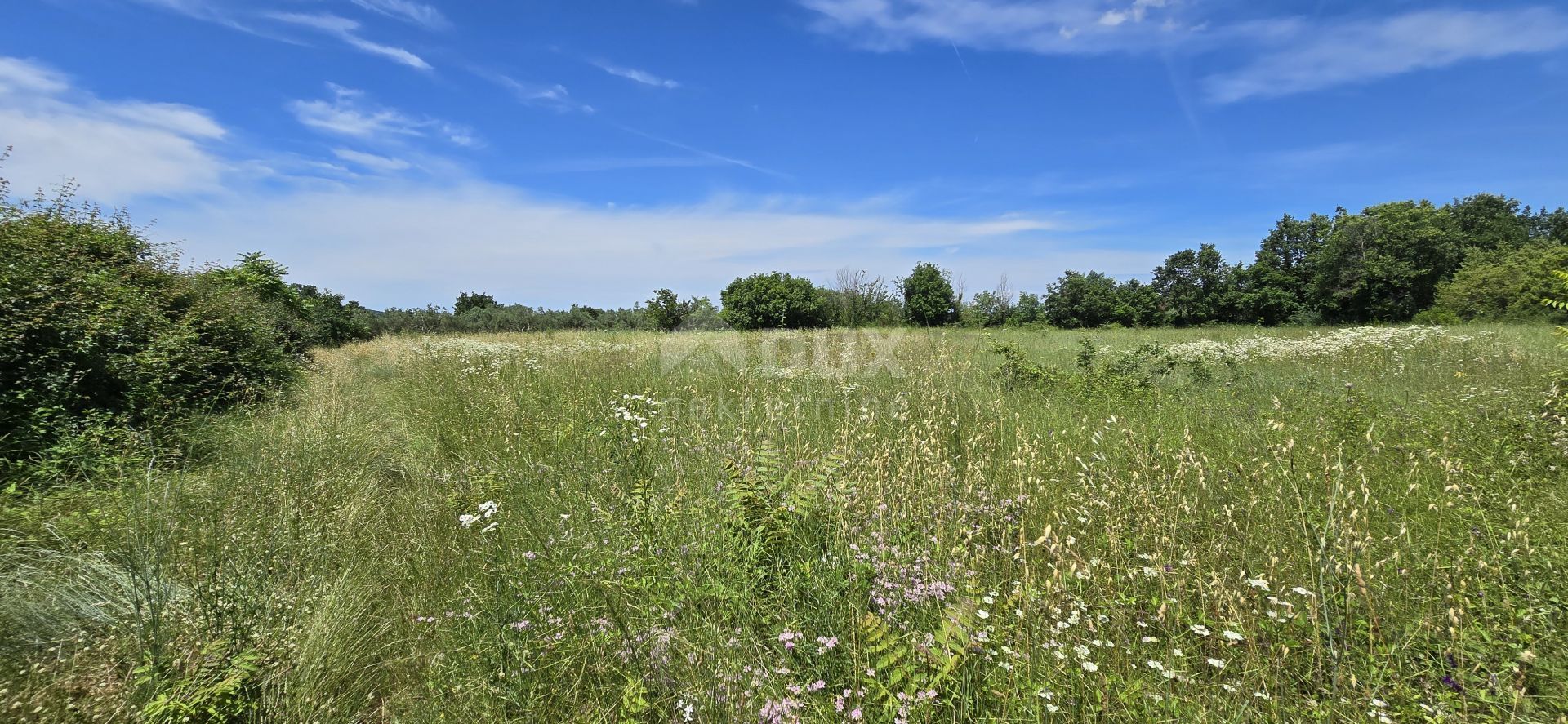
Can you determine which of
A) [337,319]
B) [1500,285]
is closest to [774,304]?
[337,319]

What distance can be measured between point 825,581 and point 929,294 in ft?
105

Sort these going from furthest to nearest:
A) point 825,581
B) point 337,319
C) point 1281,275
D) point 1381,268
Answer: point 1281,275 < point 1381,268 < point 337,319 < point 825,581

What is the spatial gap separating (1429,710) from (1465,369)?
8.22m

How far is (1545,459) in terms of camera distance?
333 centimetres

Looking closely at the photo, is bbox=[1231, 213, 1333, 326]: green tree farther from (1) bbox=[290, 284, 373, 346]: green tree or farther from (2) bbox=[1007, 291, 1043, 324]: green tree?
(1) bbox=[290, 284, 373, 346]: green tree

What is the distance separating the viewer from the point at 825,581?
2.22m

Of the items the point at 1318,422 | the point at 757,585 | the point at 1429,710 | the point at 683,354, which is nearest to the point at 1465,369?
the point at 1318,422

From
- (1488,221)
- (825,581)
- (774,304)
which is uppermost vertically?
(1488,221)

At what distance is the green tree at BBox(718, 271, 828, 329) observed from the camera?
30.3 m

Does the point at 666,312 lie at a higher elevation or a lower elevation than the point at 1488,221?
lower

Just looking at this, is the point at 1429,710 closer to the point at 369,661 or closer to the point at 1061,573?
the point at 1061,573

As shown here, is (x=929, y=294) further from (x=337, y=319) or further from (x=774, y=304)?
(x=337, y=319)

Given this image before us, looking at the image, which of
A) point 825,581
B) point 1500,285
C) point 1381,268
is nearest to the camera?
point 825,581

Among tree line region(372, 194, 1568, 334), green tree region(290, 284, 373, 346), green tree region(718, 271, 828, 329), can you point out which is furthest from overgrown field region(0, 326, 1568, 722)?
green tree region(718, 271, 828, 329)
